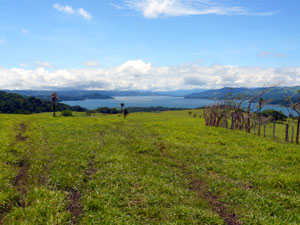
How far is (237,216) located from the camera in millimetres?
7902

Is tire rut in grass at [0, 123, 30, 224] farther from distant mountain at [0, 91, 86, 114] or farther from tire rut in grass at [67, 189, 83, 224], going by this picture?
distant mountain at [0, 91, 86, 114]

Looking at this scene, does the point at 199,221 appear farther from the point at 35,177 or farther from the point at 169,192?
the point at 35,177

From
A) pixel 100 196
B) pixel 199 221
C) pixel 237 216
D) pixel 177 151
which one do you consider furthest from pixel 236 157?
pixel 100 196

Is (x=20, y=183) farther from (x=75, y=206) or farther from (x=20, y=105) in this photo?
(x=20, y=105)

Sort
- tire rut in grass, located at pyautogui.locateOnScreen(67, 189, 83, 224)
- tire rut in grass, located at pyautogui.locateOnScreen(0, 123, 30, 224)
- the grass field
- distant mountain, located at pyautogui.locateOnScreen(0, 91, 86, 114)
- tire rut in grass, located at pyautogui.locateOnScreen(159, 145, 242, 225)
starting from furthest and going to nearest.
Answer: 1. distant mountain, located at pyautogui.locateOnScreen(0, 91, 86, 114)
2. tire rut in grass, located at pyautogui.locateOnScreen(0, 123, 30, 224)
3. tire rut in grass, located at pyautogui.locateOnScreen(159, 145, 242, 225)
4. the grass field
5. tire rut in grass, located at pyautogui.locateOnScreen(67, 189, 83, 224)

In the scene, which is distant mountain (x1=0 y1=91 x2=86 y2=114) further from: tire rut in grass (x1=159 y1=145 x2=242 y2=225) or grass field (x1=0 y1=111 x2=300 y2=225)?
tire rut in grass (x1=159 y1=145 x2=242 y2=225)

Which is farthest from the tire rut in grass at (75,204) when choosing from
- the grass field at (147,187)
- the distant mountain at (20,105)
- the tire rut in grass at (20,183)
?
the distant mountain at (20,105)

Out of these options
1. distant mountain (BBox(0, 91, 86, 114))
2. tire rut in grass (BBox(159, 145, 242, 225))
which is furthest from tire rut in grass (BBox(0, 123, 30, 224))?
distant mountain (BBox(0, 91, 86, 114))

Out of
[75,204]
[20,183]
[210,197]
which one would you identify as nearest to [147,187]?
[210,197]

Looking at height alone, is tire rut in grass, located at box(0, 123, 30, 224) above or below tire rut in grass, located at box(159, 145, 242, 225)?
above

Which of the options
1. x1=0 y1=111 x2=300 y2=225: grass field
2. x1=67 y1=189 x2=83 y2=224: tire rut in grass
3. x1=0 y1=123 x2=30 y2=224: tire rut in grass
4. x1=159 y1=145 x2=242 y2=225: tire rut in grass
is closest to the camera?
x1=67 y1=189 x2=83 y2=224: tire rut in grass

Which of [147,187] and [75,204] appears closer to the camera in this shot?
[75,204]

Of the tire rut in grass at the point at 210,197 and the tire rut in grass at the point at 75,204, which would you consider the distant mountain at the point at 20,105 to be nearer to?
the tire rut in grass at the point at 75,204

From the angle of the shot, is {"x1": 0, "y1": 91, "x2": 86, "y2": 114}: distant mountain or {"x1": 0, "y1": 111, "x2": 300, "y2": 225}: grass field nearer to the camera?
{"x1": 0, "y1": 111, "x2": 300, "y2": 225}: grass field
